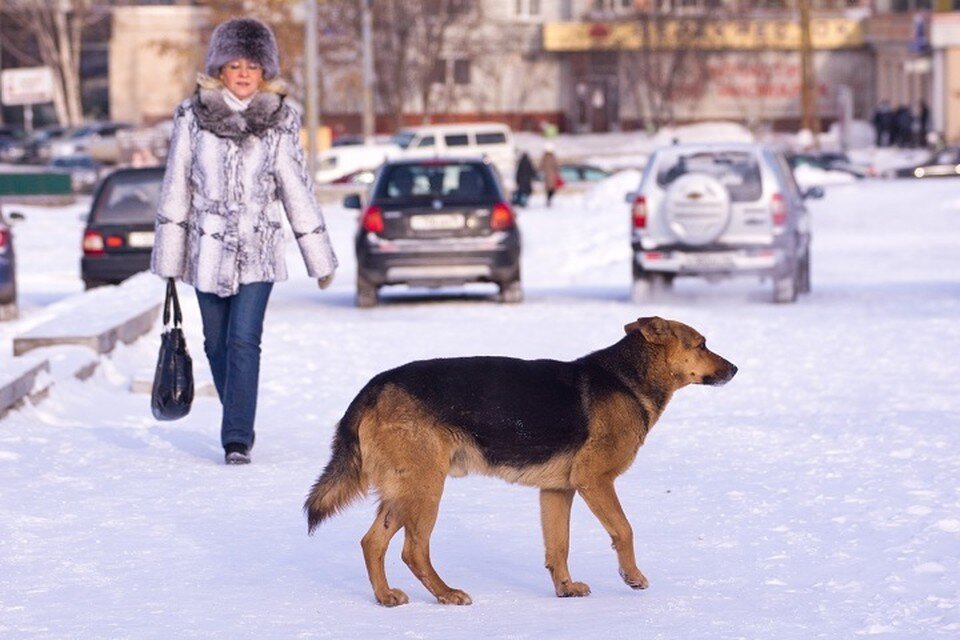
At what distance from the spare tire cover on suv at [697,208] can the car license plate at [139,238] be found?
5038mm

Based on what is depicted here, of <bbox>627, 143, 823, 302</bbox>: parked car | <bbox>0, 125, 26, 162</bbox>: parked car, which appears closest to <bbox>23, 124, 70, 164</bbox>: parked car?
<bbox>0, 125, 26, 162</bbox>: parked car

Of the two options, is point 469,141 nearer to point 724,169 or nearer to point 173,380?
point 724,169

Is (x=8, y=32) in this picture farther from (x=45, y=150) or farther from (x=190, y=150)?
(x=190, y=150)

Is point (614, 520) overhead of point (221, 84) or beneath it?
beneath

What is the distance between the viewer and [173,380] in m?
9.89

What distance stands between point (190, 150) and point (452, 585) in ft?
10.3

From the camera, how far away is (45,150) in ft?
237

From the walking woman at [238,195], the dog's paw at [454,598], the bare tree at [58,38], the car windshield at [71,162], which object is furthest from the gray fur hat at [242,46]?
the bare tree at [58,38]

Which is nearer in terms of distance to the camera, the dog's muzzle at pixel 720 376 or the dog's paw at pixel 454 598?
the dog's paw at pixel 454 598

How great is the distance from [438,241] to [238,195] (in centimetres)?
1111

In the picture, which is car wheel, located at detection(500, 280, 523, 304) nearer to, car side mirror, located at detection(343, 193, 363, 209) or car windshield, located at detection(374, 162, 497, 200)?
car windshield, located at detection(374, 162, 497, 200)

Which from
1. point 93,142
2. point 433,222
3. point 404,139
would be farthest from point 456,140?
point 433,222

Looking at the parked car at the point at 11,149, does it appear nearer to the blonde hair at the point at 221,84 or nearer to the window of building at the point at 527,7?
the window of building at the point at 527,7

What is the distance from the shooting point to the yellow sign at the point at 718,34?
81.1 metres
